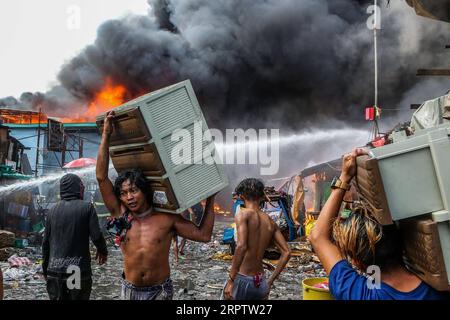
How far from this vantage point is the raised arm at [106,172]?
291 cm

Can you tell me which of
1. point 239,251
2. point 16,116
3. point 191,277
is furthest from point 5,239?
point 16,116

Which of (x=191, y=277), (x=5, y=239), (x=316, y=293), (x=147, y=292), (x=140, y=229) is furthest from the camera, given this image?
(x=5, y=239)

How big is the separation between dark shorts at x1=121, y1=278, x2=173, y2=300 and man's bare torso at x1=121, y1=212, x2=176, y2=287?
0.11 feet

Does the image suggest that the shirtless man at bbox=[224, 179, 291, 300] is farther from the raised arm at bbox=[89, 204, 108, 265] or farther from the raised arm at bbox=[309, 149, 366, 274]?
the raised arm at bbox=[309, 149, 366, 274]

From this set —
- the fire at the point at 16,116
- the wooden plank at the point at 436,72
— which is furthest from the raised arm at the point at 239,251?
the fire at the point at 16,116

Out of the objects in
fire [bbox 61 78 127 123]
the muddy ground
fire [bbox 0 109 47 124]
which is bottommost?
the muddy ground

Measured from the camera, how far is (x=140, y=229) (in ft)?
10.2

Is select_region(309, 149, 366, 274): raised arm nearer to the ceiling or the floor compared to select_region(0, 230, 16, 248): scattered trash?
nearer to the floor

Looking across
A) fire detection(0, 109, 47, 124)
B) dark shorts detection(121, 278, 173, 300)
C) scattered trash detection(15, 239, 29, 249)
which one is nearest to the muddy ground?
scattered trash detection(15, 239, 29, 249)

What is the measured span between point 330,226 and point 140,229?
6.00ft

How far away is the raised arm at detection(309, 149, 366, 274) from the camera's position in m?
1.70

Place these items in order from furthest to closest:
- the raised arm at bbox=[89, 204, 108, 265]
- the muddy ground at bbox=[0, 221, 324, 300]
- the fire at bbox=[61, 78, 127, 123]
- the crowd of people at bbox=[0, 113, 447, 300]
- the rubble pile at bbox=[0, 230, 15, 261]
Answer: the fire at bbox=[61, 78, 127, 123] < the rubble pile at bbox=[0, 230, 15, 261] < the muddy ground at bbox=[0, 221, 324, 300] < the raised arm at bbox=[89, 204, 108, 265] < the crowd of people at bbox=[0, 113, 447, 300]

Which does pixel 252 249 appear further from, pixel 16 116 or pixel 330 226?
pixel 16 116
